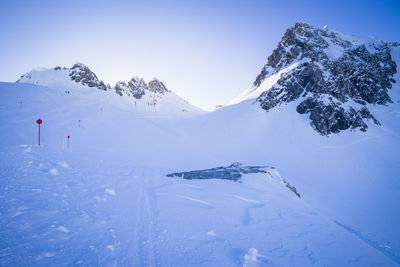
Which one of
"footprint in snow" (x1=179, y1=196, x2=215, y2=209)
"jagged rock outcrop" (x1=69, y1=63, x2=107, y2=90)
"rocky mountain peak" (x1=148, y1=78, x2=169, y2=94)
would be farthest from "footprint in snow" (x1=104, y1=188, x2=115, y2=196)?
"rocky mountain peak" (x1=148, y1=78, x2=169, y2=94)

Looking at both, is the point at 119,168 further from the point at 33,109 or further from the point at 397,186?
the point at 397,186

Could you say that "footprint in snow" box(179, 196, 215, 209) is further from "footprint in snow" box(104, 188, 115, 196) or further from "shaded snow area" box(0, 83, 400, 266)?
"footprint in snow" box(104, 188, 115, 196)

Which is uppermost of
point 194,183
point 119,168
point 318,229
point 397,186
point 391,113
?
point 391,113

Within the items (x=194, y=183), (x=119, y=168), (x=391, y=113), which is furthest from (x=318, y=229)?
(x=391, y=113)

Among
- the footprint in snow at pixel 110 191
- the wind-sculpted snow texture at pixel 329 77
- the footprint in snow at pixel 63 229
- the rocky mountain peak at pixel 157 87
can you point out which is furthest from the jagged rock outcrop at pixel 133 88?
the footprint in snow at pixel 63 229

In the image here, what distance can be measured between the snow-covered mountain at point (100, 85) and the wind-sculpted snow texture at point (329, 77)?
29.7 metres

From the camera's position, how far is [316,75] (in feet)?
122

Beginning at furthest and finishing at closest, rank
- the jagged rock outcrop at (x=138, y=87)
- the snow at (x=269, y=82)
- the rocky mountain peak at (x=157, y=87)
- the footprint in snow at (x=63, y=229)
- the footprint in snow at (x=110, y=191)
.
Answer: the rocky mountain peak at (x=157, y=87), the jagged rock outcrop at (x=138, y=87), the snow at (x=269, y=82), the footprint in snow at (x=110, y=191), the footprint in snow at (x=63, y=229)

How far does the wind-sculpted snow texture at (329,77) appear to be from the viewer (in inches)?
1305

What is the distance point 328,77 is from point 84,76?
254 ft

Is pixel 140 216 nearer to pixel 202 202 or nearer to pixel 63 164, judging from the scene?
pixel 202 202

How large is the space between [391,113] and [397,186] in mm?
26783

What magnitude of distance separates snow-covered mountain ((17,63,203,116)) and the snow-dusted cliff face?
2920 cm

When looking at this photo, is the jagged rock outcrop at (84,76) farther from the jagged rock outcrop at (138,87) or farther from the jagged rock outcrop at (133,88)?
the jagged rock outcrop at (138,87)
